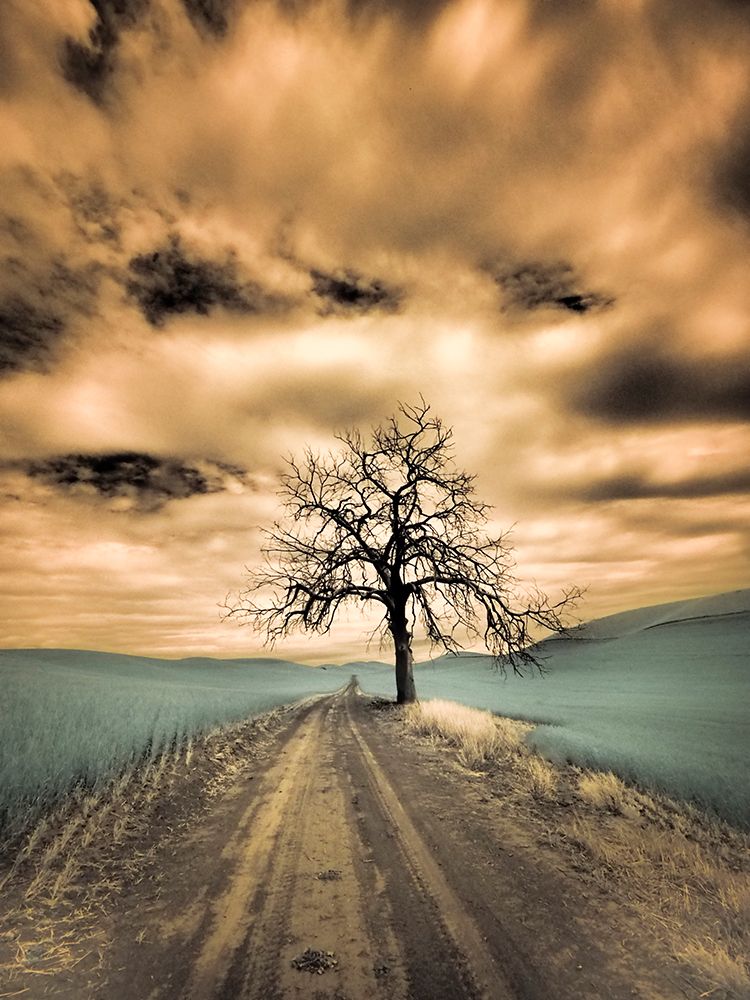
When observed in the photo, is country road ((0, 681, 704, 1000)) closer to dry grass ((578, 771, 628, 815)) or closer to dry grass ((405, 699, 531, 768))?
dry grass ((578, 771, 628, 815))

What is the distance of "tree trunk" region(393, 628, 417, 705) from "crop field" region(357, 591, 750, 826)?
4245 millimetres

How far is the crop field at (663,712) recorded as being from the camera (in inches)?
320

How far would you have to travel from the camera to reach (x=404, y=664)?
2091 cm

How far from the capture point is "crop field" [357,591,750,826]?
8.14 meters

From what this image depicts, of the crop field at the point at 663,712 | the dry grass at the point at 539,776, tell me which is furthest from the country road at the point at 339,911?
the crop field at the point at 663,712

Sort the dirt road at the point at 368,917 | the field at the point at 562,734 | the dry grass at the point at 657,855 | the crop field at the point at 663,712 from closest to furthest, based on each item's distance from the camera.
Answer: the dirt road at the point at 368,917 → the dry grass at the point at 657,855 → the field at the point at 562,734 → the crop field at the point at 663,712

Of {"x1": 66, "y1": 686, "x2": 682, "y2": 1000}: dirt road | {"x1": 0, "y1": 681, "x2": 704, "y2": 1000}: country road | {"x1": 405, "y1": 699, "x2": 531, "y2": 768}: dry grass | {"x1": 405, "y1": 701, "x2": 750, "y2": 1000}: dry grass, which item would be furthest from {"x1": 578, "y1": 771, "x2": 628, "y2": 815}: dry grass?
{"x1": 405, "y1": 699, "x2": 531, "y2": 768}: dry grass

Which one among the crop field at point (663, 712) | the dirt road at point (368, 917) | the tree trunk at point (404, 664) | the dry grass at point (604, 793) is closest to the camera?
the dirt road at point (368, 917)

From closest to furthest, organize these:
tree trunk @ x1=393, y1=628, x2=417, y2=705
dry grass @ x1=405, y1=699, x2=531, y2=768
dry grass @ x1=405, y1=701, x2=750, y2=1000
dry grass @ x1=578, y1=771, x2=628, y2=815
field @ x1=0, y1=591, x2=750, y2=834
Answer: dry grass @ x1=405, y1=701, x2=750, y2=1000 < dry grass @ x1=578, y1=771, x2=628, y2=815 < field @ x1=0, y1=591, x2=750, y2=834 < dry grass @ x1=405, y1=699, x2=531, y2=768 < tree trunk @ x1=393, y1=628, x2=417, y2=705

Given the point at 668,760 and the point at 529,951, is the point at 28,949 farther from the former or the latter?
the point at 668,760

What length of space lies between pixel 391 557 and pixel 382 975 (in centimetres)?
1849

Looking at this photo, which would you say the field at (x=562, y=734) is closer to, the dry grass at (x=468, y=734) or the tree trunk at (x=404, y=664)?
the dry grass at (x=468, y=734)

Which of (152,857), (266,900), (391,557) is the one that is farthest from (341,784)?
(391,557)

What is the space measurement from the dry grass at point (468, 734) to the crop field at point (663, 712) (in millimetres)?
764
